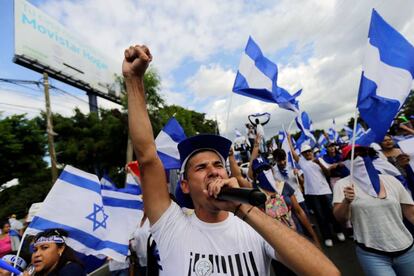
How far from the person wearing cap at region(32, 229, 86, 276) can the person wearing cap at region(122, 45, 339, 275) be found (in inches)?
54.3

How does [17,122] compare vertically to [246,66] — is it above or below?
above

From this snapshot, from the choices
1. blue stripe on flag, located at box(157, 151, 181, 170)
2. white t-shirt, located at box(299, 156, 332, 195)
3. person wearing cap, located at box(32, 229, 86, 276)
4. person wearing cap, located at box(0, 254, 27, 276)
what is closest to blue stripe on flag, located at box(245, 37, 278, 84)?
blue stripe on flag, located at box(157, 151, 181, 170)

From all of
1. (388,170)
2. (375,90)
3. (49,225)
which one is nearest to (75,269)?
(49,225)

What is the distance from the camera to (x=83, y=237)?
9.24ft

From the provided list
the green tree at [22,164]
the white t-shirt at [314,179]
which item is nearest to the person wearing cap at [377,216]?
the white t-shirt at [314,179]

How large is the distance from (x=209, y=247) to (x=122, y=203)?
7.32ft

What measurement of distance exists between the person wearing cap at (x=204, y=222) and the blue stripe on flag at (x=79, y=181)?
1.67 meters

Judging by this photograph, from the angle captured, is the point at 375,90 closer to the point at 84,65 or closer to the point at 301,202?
the point at 301,202

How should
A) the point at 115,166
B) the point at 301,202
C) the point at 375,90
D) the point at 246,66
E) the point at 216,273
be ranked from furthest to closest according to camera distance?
→ the point at 115,166 → the point at 301,202 → the point at 246,66 → the point at 375,90 → the point at 216,273

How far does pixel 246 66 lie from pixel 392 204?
271 cm

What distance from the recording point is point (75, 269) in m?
2.38

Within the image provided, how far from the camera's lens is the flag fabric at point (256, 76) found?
163 inches

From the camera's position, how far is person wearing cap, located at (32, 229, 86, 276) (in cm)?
235

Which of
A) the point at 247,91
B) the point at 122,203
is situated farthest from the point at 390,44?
the point at 122,203
